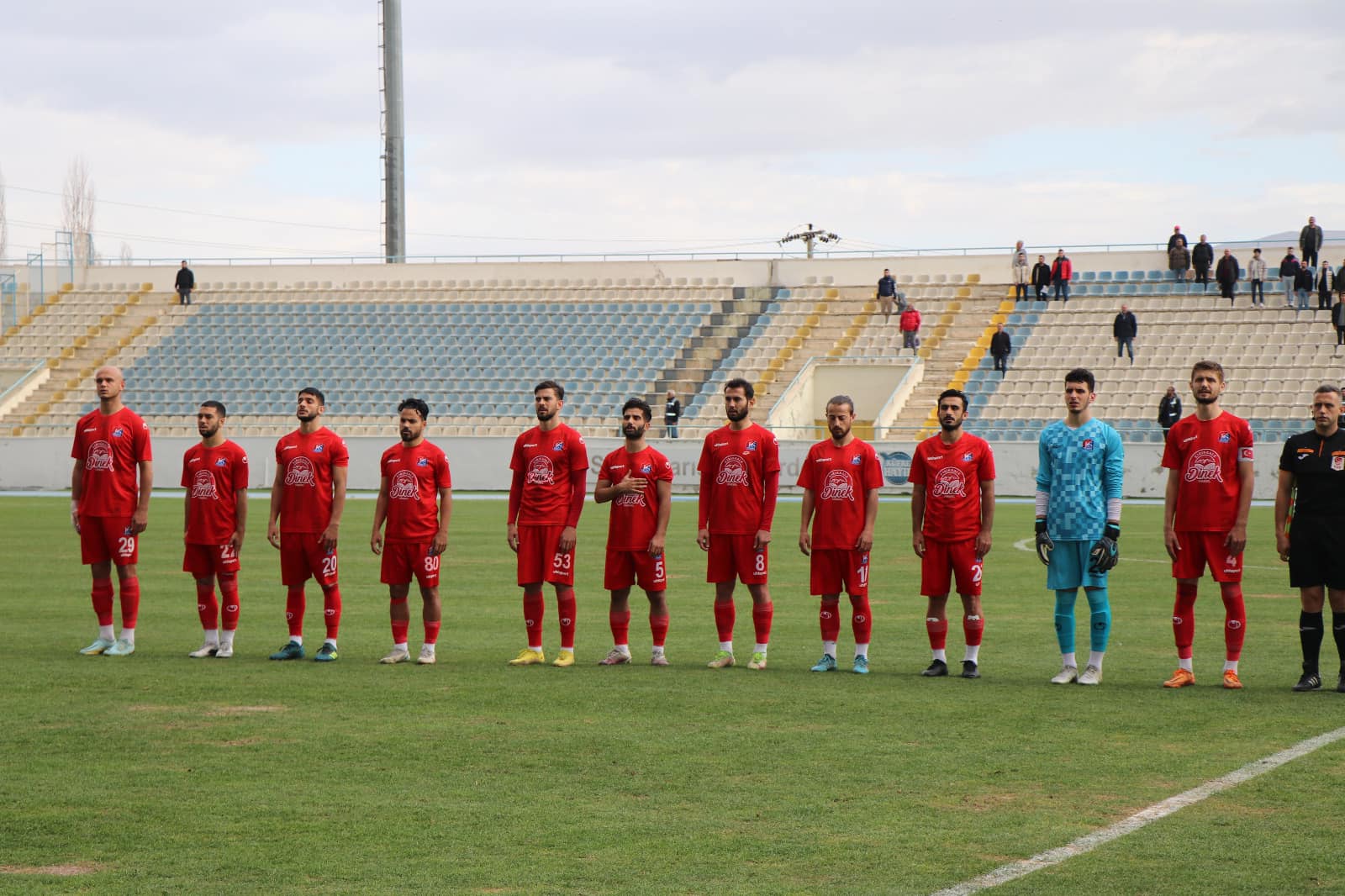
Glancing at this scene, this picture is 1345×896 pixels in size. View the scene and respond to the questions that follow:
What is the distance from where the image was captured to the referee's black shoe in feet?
31.1

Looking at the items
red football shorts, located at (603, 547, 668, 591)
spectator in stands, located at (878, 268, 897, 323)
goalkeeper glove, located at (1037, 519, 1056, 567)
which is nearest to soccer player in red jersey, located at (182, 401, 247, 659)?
red football shorts, located at (603, 547, 668, 591)

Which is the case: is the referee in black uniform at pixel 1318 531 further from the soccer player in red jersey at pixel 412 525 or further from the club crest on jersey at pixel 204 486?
the club crest on jersey at pixel 204 486

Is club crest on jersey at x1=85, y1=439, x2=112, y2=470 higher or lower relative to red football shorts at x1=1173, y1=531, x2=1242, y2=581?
higher

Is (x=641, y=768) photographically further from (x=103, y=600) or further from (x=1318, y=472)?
(x=103, y=600)

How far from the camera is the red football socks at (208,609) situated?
36.3 feet

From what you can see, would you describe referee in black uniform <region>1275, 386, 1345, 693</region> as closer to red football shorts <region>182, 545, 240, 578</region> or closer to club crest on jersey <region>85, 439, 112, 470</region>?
red football shorts <region>182, 545, 240, 578</region>

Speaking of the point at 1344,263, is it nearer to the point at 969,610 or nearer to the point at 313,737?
the point at 969,610

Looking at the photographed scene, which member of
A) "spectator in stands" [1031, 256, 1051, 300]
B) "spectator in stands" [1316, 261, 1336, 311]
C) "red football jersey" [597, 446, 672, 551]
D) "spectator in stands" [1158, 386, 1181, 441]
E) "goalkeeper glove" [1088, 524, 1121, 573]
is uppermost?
"spectator in stands" [1031, 256, 1051, 300]

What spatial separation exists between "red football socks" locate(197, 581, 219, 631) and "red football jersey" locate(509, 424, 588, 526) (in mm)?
2412

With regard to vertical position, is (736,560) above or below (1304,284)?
below

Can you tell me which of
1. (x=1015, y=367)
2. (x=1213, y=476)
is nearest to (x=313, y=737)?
(x=1213, y=476)

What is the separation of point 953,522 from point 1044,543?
618 millimetres

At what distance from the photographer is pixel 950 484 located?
10.1 metres

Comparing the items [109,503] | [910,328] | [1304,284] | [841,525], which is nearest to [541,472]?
[841,525]
